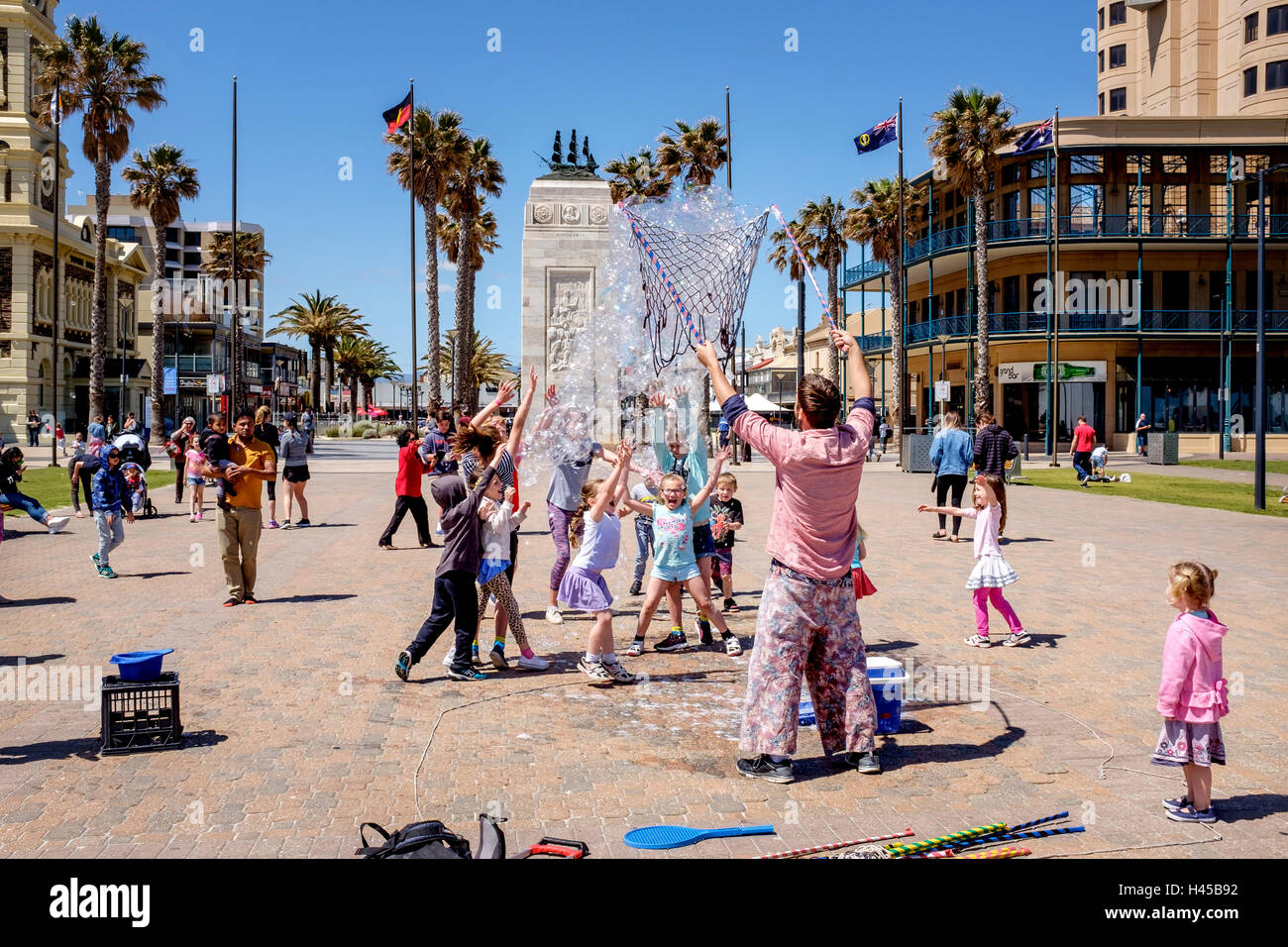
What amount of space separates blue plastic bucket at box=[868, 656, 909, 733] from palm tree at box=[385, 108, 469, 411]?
4042 cm

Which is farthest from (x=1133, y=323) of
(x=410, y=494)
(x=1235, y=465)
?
(x=410, y=494)

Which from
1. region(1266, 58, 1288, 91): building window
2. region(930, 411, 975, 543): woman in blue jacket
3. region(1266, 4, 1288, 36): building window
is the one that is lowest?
region(930, 411, 975, 543): woman in blue jacket

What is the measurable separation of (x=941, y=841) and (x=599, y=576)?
3.86 metres

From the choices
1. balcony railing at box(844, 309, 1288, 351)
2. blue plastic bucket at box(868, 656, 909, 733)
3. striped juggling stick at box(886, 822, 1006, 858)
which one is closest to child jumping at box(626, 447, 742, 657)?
blue plastic bucket at box(868, 656, 909, 733)

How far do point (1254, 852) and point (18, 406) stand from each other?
62194 millimetres

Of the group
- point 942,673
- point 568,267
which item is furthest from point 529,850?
point 568,267

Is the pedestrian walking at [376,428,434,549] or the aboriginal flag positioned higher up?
the aboriginal flag

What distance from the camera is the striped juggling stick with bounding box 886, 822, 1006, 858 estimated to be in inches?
Answer: 173

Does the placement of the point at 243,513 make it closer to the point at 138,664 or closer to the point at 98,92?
the point at 138,664

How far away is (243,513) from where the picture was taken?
1059cm

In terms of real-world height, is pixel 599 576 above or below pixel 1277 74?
below

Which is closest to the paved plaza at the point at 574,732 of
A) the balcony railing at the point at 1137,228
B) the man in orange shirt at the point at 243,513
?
the man in orange shirt at the point at 243,513

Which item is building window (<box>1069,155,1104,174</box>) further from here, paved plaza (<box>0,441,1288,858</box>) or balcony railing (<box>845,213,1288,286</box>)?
paved plaza (<box>0,441,1288,858</box>)

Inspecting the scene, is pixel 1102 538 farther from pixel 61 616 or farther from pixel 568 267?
pixel 568 267
